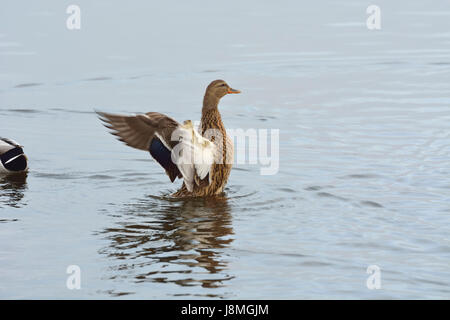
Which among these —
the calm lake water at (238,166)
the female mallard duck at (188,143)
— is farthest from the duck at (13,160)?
the female mallard duck at (188,143)

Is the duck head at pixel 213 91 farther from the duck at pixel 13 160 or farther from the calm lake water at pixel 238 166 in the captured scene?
the duck at pixel 13 160

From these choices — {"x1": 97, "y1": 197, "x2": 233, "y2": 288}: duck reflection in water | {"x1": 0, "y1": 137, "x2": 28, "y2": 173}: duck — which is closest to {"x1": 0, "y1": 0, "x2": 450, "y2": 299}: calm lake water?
{"x1": 97, "y1": 197, "x2": 233, "y2": 288}: duck reflection in water

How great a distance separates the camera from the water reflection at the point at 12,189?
30.8ft

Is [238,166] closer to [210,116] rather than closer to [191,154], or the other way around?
[210,116]

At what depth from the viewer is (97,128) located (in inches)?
509

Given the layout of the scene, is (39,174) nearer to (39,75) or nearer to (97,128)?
(97,128)

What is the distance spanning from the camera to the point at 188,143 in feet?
29.8

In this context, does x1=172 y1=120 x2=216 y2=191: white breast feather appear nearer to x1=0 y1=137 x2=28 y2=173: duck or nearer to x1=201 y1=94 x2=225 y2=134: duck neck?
x1=201 y1=94 x2=225 y2=134: duck neck

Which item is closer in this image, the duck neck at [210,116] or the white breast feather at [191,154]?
the white breast feather at [191,154]

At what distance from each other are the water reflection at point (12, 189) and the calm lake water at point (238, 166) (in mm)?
40

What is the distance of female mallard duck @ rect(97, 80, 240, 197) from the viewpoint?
9055 millimetres

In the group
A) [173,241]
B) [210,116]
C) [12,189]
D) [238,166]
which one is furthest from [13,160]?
[173,241]

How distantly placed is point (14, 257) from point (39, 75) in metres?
8.94

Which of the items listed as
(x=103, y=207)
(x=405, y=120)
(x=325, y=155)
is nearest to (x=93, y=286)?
(x=103, y=207)
